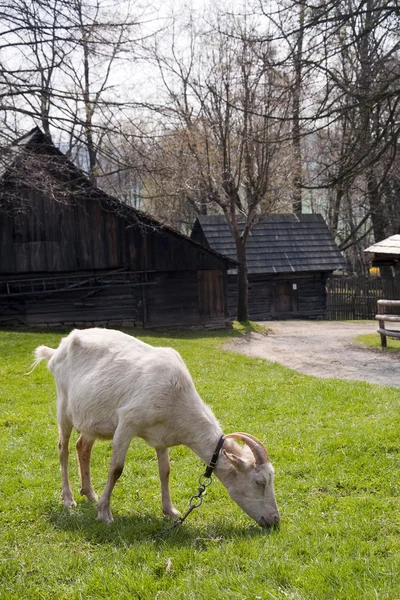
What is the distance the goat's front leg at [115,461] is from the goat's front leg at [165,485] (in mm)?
415

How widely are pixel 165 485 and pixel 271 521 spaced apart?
1071 mm

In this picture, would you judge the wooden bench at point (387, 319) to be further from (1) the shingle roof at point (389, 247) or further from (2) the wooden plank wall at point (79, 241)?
(2) the wooden plank wall at point (79, 241)

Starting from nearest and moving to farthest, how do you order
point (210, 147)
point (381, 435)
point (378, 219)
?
point (381, 435) < point (210, 147) < point (378, 219)

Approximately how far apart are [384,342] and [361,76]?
36.4 ft

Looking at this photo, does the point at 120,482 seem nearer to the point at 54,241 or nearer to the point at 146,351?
the point at 146,351

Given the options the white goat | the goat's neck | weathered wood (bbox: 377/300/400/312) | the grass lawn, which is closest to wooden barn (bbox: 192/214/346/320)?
weathered wood (bbox: 377/300/400/312)

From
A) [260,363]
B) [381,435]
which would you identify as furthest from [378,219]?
[381,435]

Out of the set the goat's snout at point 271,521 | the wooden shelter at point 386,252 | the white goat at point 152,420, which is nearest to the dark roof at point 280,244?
the wooden shelter at point 386,252

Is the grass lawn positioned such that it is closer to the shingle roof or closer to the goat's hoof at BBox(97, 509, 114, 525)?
the goat's hoof at BBox(97, 509, 114, 525)

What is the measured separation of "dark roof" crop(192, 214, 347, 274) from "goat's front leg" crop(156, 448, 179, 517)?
2786 cm

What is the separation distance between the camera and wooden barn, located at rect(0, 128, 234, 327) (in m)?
23.8

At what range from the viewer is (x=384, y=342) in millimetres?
19031

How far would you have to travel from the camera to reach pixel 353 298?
35.0 metres

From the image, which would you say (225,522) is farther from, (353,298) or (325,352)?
(353,298)
